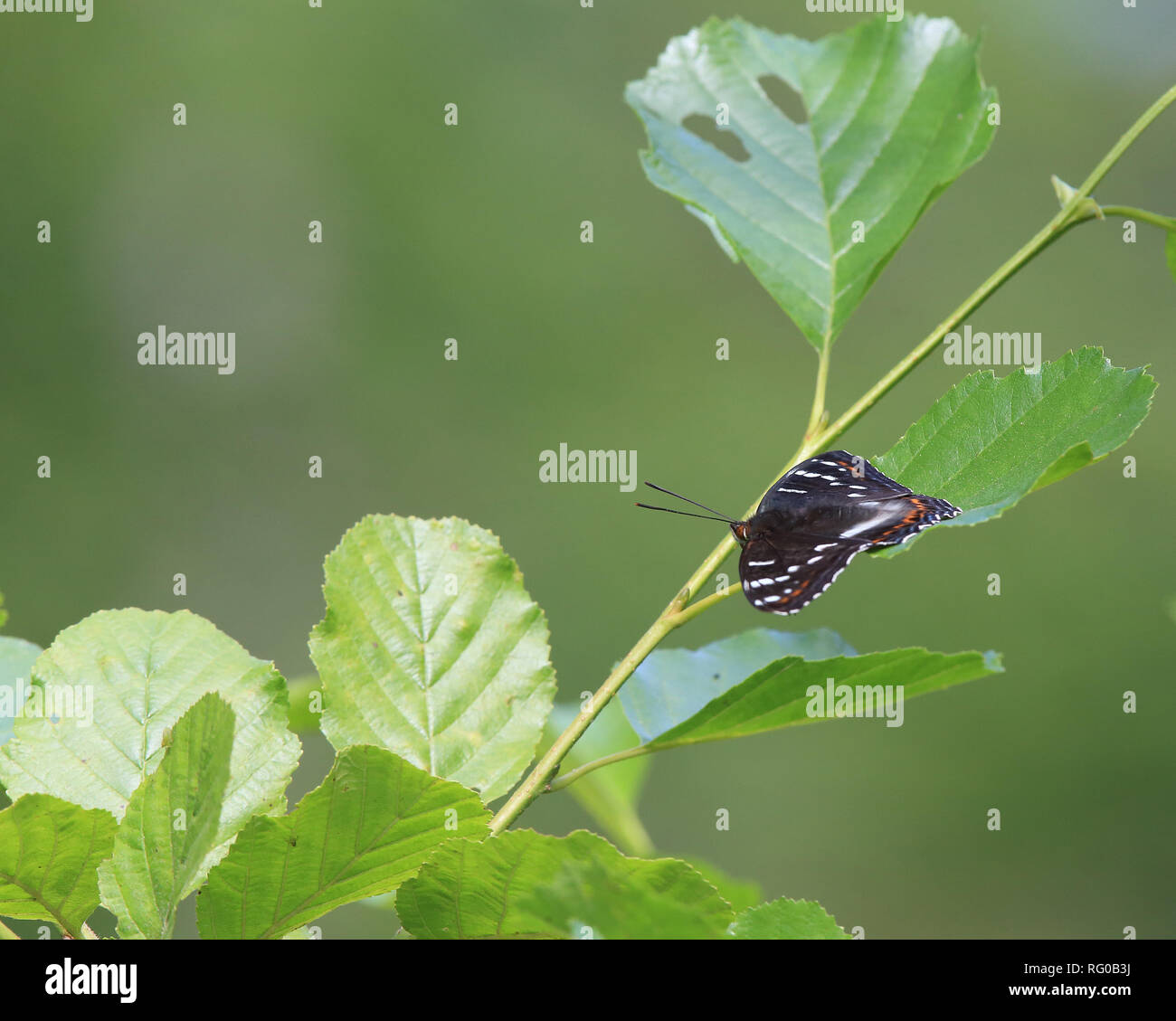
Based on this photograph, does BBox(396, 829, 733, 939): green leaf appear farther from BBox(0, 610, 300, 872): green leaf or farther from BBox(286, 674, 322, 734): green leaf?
BBox(286, 674, 322, 734): green leaf

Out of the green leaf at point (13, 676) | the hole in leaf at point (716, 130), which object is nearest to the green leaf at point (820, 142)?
the hole in leaf at point (716, 130)

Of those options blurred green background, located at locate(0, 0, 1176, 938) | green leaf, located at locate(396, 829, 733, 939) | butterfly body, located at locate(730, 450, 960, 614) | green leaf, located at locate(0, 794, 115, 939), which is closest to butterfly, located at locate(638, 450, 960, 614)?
butterfly body, located at locate(730, 450, 960, 614)

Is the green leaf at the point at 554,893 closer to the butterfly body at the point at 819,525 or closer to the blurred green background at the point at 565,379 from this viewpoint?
the butterfly body at the point at 819,525

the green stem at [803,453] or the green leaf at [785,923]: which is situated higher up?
the green stem at [803,453]

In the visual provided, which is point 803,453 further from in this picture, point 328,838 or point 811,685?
point 328,838

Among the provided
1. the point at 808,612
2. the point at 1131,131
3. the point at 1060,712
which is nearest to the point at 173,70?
the point at 808,612
